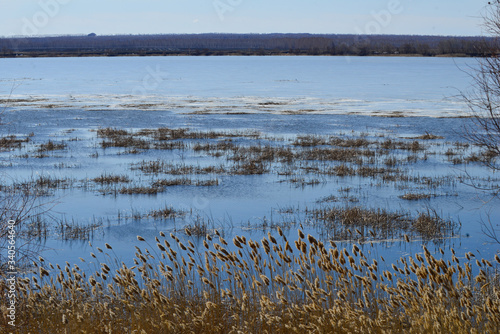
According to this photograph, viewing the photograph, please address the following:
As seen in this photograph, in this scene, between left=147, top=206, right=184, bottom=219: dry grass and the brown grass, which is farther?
the brown grass

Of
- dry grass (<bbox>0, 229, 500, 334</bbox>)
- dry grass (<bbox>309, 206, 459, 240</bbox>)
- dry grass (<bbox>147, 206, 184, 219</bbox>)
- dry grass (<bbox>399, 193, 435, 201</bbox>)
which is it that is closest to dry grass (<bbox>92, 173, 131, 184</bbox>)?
→ dry grass (<bbox>147, 206, 184, 219</bbox>)

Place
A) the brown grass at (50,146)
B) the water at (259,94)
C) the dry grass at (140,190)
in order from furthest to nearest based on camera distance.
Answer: the water at (259,94) < the brown grass at (50,146) < the dry grass at (140,190)

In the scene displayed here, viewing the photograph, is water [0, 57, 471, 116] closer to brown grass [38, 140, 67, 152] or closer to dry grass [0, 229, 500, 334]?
brown grass [38, 140, 67, 152]

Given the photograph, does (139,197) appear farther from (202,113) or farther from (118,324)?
(202,113)

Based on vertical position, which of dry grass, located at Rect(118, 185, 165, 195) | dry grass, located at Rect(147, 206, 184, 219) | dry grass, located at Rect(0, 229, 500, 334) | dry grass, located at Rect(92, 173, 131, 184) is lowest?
dry grass, located at Rect(147, 206, 184, 219)

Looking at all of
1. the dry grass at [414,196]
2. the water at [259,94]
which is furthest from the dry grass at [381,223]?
the water at [259,94]

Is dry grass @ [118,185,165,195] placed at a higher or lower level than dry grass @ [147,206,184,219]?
higher

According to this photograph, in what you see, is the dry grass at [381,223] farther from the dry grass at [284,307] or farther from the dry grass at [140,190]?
the dry grass at [284,307]

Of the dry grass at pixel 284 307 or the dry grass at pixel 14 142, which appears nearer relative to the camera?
the dry grass at pixel 284 307

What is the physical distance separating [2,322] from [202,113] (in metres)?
30.0

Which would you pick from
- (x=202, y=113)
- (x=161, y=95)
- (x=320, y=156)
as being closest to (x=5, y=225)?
(x=320, y=156)

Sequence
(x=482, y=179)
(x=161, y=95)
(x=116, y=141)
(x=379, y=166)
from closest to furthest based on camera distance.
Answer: (x=482, y=179) → (x=379, y=166) → (x=116, y=141) → (x=161, y=95)

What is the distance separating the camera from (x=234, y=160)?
21.3 m

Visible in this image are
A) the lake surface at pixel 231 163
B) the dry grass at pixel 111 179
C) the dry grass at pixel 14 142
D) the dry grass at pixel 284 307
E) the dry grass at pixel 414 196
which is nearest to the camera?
the dry grass at pixel 284 307
